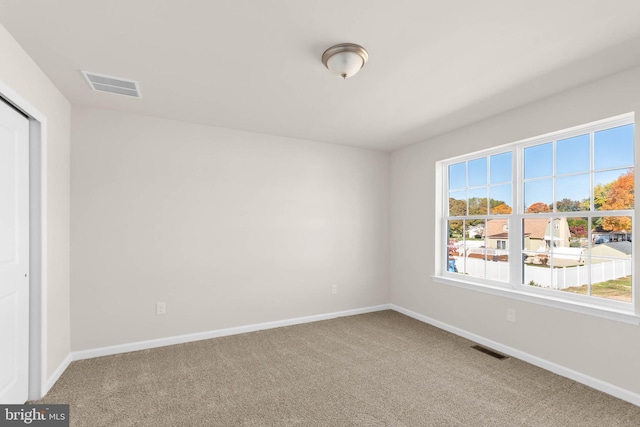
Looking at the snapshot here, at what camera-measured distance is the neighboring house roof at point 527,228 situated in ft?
10.1

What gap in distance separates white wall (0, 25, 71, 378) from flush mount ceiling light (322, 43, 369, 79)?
80.5 inches

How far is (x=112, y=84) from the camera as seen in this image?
8.61ft

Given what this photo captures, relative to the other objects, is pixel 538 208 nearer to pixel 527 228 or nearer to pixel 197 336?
pixel 527 228

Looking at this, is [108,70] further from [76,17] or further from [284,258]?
[284,258]

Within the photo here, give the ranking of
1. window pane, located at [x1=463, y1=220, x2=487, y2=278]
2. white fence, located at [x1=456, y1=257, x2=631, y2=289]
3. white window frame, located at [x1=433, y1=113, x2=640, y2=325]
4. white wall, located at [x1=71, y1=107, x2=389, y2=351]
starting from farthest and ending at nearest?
window pane, located at [x1=463, y1=220, x2=487, y2=278] → white wall, located at [x1=71, y1=107, x2=389, y2=351] → white fence, located at [x1=456, y1=257, x2=631, y2=289] → white window frame, located at [x1=433, y1=113, x2=640, y2=325]

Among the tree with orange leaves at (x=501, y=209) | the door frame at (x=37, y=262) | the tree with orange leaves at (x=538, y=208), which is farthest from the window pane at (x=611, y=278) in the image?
the door frame at (x=37, y=262)

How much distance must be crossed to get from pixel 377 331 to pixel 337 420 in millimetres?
1836

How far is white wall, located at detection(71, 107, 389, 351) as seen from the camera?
3.14 m

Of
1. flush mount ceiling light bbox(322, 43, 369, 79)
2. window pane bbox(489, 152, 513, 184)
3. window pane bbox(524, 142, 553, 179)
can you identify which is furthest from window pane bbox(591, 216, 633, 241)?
flush mount ceiling light bbox(322, 43, 369, 79)

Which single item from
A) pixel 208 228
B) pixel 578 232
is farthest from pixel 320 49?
pixel 578 232

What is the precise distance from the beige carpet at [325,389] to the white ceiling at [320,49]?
8.21 ft

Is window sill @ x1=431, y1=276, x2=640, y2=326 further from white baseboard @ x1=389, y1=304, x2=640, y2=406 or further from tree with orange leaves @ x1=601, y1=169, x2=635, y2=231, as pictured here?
tree with orange leaves @ x1=601, y1=169, x2=635, y2=231

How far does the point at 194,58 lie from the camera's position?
223cm

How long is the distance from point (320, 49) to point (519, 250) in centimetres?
282
